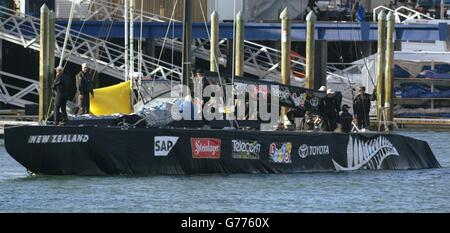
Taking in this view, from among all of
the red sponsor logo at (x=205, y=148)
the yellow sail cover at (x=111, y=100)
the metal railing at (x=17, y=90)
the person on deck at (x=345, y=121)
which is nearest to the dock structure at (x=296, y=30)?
the metal railing at (x=17, y=90)

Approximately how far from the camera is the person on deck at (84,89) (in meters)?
28.9

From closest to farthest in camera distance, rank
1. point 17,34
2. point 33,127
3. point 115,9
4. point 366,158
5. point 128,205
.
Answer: point 128,205
point 33,127
point 366,158
point 17,34
point 115,9

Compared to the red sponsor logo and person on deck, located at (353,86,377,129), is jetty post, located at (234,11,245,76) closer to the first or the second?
person on deck, located at (353,86,377,129)

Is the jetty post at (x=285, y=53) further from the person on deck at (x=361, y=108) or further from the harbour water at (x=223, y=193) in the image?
the harbour water at (x=223, y=193)

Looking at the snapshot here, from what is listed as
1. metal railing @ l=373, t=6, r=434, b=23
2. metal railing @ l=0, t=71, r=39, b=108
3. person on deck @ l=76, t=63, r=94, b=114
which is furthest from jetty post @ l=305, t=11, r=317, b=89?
metal railing @ l=373, t=6, r=434, b=23

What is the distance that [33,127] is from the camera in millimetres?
26328

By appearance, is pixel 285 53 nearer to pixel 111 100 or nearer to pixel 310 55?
pixel 310 55

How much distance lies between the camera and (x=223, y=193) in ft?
85.1

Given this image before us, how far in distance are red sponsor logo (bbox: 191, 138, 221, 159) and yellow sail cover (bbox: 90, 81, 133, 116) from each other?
6.06 feet

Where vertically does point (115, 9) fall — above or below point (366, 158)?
above

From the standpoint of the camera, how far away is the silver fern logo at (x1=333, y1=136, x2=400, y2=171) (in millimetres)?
30562

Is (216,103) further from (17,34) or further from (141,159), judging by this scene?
(17,34)
